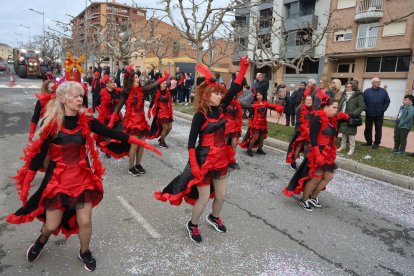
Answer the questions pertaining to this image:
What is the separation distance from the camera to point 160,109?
816cm

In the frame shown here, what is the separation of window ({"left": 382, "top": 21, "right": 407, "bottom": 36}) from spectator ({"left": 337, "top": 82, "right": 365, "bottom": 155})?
57.5ft

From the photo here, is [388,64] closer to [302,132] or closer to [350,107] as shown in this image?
[350,107]

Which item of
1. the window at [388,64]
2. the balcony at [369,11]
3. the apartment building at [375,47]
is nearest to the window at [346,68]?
the apartment building at [375,47]

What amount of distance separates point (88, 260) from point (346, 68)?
2779cm

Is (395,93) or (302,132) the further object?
(395,93)

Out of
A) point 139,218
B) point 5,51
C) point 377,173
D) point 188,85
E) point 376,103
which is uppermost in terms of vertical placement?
point 5,51

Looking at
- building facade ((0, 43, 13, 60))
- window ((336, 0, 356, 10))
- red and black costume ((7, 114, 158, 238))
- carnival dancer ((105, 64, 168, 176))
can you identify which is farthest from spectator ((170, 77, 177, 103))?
building facade ((0, 43, 13, 60))

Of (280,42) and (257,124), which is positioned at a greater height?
(280,42)

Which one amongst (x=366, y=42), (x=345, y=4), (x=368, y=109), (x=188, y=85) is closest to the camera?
(x=368, y=109)

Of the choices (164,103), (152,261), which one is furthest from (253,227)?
(164,103)

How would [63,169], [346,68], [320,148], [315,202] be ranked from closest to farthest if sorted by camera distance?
1. [63,169]
2. [320,148]
3. [315,202]
4. [346,68]

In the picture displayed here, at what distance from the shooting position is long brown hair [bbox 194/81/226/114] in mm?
3613

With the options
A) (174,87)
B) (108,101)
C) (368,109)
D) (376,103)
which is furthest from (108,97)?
(376,103)

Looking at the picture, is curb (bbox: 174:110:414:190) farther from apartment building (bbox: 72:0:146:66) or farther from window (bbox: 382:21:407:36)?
window (bbox: 382:21:407:36)
